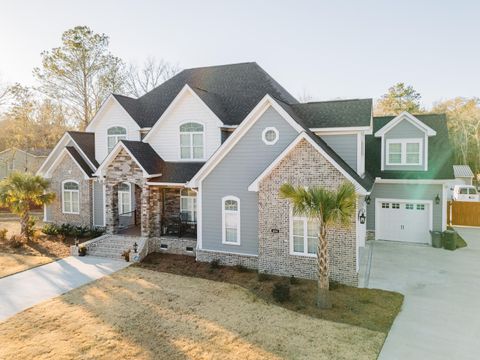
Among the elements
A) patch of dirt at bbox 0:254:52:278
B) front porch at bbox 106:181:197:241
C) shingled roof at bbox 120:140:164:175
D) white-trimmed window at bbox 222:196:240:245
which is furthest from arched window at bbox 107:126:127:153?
white-trimmed window at bbox 222:196:240:245

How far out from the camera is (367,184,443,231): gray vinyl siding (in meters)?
19.2

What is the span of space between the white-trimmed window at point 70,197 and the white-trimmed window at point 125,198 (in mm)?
2681

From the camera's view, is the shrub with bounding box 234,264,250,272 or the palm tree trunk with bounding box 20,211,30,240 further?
the palm tree trunk with bounding box 20,211,30,240

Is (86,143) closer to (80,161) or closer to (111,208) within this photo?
(80,161)

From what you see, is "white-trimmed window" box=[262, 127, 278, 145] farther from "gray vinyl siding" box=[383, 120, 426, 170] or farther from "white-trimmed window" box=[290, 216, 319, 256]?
"gray vinyl siding" box=[383, 120, 426, 170]

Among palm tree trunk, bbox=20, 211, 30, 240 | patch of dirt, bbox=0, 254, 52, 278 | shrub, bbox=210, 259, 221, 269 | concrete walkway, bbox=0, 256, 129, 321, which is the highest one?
palm tree trunk, bbox=20, 211, 30, 240

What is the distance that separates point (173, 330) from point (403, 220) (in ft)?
49.6

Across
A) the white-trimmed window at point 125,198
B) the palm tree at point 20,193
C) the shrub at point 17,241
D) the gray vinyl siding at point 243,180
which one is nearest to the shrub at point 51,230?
the palm tree at point 20,193

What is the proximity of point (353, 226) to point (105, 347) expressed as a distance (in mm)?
9075

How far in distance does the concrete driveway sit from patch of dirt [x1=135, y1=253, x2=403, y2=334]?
1.59ft

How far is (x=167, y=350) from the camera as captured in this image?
8.87 m

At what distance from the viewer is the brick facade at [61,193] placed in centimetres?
2239

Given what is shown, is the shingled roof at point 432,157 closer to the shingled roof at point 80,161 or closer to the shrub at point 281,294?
the shrub at point 281,294

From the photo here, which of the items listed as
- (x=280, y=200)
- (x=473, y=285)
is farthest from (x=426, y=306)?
(x=280, y=200)
